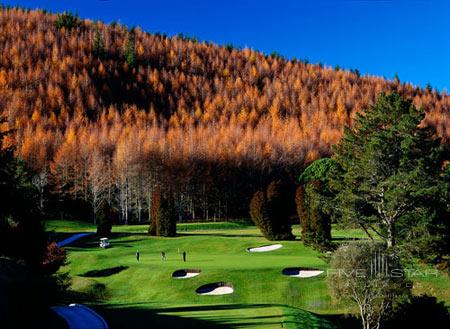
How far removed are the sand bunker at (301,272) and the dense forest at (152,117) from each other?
38627mm

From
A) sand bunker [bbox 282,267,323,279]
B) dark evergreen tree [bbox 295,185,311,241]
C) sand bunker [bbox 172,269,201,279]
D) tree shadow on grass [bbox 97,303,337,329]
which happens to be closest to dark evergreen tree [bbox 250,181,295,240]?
dark evergreen tree [bbox 295,185,311,241]

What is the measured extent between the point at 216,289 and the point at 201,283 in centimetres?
135

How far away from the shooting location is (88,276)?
152 ft

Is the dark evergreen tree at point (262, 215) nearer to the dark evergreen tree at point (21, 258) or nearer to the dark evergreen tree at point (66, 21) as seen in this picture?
the dark evergreen tree at point (21, 258)

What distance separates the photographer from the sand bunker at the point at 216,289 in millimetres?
38969

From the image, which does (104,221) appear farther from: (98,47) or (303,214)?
(98,47)

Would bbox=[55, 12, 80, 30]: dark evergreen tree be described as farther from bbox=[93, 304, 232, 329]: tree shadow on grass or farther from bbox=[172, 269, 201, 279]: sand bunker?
bbox=[93, 304, 232, 329]: tree shadow on grass

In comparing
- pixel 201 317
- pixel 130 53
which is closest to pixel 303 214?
pixel 201 317

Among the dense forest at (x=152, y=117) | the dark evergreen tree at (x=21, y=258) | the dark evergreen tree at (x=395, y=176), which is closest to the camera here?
the dark evergreen tree at (x=21, y=258)

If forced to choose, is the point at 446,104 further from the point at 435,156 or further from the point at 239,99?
the point at 435,156

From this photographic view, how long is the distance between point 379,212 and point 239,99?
130 meters

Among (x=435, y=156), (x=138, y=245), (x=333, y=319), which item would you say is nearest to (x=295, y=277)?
(x=333, y=319)

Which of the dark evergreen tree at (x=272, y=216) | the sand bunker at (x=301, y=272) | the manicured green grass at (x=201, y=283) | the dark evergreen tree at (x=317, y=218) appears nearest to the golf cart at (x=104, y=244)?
the manicured green grass at (x=201, y=283)

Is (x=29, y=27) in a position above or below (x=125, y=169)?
above
